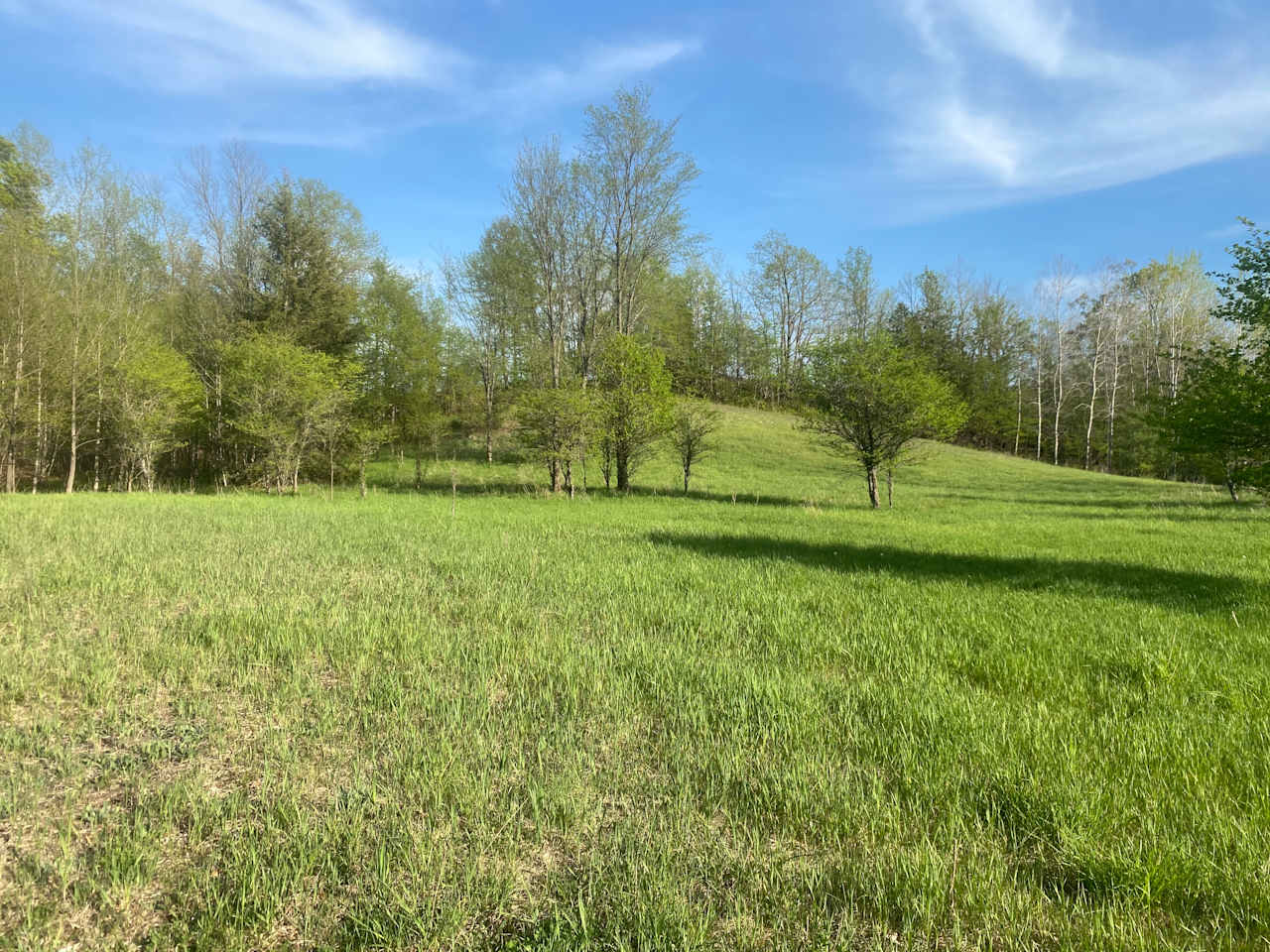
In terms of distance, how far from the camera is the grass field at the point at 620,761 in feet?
6.84

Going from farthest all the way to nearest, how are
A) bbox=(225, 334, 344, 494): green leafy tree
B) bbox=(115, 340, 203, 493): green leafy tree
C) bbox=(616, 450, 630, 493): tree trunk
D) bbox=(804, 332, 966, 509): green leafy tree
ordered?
bbox=(616, 450, 630, 493): tree trunk → bbox=(115, 340, 203, 493): green leafy tree → bbox=(225, 334, 344, 494): green leafy tree → bbox=(804, 332, 966, 509): green leafy tree

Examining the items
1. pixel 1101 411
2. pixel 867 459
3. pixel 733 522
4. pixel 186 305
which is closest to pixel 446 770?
pixel 733 522

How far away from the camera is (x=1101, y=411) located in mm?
51375

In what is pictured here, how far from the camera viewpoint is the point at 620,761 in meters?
3.16

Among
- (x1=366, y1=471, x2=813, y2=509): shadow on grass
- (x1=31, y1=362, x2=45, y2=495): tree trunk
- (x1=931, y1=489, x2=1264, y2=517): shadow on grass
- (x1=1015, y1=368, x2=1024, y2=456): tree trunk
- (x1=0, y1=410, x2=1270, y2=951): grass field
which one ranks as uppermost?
(x1=1015, y1=368, x2=1024, y2=456): tree trunk

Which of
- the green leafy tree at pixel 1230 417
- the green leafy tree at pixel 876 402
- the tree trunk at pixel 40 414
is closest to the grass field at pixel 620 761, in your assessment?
the green leafy tree at pixel 1230 417

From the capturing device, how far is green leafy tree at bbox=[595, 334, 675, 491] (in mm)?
24594

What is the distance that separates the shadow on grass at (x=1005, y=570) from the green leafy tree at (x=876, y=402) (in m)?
10.8

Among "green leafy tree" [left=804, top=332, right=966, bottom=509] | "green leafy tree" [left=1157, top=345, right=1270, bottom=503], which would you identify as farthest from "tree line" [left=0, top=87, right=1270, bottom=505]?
"green leafy tree" [left=1157, top=345, right=1270, bottom=503]

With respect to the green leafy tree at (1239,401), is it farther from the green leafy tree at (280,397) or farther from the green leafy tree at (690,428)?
the green leafy tree at (280,397)

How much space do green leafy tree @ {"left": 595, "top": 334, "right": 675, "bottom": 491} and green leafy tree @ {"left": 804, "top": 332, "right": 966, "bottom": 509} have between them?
6.72 m

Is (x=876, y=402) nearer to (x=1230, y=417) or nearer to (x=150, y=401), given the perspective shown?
(x=1230, y=417)

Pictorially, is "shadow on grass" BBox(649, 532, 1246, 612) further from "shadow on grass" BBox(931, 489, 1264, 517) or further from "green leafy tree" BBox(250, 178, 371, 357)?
"green leafy tree" BBox(250, 178, 371, 357)

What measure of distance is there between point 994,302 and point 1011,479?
35.8m
